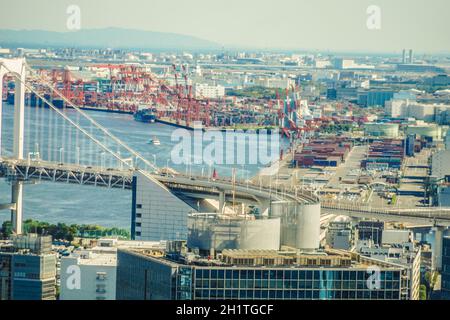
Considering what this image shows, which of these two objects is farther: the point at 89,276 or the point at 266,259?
the point at 89,276

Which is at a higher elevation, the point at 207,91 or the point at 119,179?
the point at 119,179

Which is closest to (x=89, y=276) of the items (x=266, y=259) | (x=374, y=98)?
(x=266, y=259)

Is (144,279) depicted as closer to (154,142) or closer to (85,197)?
(85,197)

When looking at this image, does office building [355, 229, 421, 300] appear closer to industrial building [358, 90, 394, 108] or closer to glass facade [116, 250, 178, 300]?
glass facade [116, 250, 178, 300]

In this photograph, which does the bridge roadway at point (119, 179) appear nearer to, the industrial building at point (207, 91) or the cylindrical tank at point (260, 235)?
the cylindrical tank at point (260, 235)

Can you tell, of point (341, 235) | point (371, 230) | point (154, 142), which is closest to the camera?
point (341, 235)

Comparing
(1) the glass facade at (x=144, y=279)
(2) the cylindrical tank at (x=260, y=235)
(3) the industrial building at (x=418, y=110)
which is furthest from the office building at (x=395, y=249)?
(3) the industrial building at (x=418, y=110)
